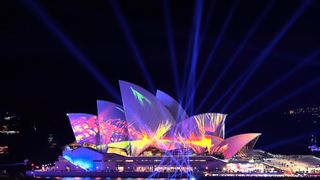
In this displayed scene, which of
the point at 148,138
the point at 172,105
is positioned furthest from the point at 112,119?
the point at 172,105

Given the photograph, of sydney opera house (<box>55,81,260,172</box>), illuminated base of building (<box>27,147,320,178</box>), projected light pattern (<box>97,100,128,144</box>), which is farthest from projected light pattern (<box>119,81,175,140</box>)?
illuminated base of building (<box>27,147,320,178</box>)

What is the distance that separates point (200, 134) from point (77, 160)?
45.9 ft

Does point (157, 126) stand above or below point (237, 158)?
above

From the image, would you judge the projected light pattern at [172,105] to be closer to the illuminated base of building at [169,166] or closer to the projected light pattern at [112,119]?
the illuminated base of building at [169,166]

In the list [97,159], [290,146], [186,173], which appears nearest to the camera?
[186,173]

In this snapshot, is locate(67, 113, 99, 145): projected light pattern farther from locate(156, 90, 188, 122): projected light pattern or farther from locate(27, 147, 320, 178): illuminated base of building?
locate(156, 90, 188, 122): projected light pattern

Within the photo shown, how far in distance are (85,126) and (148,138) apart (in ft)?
27.5

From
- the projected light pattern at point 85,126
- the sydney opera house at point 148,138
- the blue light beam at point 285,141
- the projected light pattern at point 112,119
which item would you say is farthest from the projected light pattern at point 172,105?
the blue light beam at point 285,141

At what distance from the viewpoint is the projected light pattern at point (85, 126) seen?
53938 mm

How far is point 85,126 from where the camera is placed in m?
54.5

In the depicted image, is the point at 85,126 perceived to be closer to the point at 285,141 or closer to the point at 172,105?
the point at 172,105

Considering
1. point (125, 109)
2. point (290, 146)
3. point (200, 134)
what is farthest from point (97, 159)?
point (290, 146)

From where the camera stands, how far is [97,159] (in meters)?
52.9

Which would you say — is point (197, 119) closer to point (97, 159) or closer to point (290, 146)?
point (97, 159)
